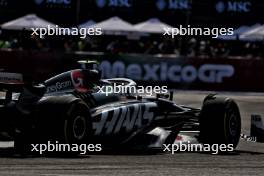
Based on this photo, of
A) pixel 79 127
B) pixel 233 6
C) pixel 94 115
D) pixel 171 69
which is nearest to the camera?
pixel 79 127

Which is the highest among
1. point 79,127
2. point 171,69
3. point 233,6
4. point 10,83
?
point 233,6

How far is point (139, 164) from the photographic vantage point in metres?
9.01

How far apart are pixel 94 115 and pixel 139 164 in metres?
1.60

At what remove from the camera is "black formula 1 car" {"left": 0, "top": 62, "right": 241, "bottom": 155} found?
9.70 metres

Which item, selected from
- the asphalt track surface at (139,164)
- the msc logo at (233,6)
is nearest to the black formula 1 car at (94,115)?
the asphalt track surface at (139,164)

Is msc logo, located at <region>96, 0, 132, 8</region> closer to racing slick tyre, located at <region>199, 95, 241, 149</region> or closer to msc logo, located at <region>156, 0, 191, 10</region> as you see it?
msc logo, located at <region>156, 0, 191, 10</region>

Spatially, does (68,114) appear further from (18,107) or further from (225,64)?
(225,64)

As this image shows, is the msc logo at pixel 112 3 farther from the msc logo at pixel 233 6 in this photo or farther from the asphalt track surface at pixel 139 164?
the asphalt track surface at pixel 139 164

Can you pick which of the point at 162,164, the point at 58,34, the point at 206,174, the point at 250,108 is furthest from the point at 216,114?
the point at 58,34

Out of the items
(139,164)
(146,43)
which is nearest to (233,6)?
(146,43)

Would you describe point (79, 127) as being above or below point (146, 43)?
above

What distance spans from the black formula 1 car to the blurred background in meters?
12.6

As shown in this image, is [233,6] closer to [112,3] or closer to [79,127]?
[112,3]

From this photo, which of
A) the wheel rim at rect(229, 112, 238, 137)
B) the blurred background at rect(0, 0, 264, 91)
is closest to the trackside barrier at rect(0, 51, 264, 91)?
the blurred background at rect(0, 0, 264, 91)
